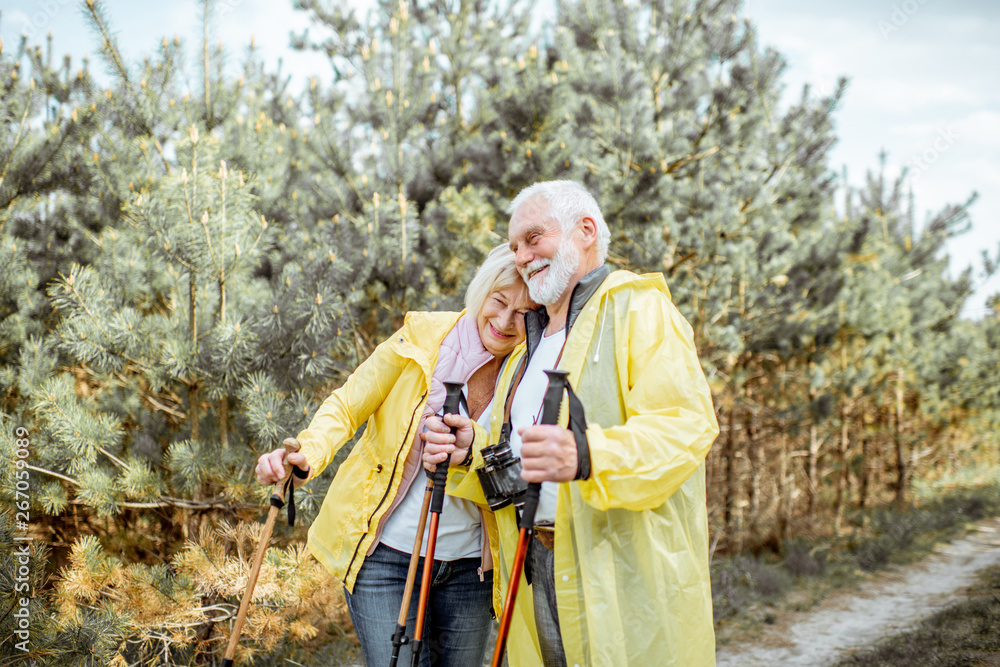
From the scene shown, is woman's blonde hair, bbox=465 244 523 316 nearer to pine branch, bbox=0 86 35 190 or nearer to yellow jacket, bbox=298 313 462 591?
yellow jacket, bbox=298 313 462 591

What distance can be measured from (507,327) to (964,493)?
15.8 meters

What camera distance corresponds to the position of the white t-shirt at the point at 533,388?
6.43 ft

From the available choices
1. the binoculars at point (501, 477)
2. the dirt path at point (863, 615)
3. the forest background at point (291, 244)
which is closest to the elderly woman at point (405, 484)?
the binoculars at point (501, 477)

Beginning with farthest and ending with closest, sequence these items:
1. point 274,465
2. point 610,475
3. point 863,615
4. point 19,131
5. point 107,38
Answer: point 863,615
point 19,131
point 107,38
point 274,465
point 610,475

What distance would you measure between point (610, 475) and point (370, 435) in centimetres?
105

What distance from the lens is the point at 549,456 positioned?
1.42 metres

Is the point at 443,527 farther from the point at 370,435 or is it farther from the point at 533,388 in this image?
the point at 533,388

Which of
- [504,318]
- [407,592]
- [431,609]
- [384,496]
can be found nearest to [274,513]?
[384,496]

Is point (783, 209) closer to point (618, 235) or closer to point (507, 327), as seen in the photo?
point (618, 235)

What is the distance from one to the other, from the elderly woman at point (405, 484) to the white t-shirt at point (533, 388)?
203 mm

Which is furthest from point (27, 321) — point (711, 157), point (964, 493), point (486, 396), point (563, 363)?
point (964, 493)

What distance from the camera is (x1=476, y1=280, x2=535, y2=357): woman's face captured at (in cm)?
220

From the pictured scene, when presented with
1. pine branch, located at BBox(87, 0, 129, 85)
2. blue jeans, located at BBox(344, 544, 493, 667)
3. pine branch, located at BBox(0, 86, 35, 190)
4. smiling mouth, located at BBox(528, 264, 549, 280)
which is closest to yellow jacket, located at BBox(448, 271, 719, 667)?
smiling mouth, located at BBox(528, 264, 549, 280)

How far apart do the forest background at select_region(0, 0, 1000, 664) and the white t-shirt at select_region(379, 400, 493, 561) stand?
132 cm
